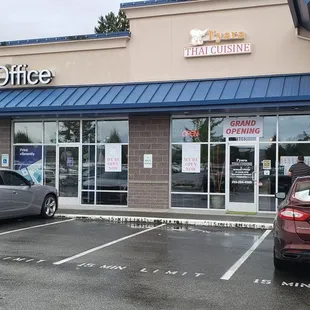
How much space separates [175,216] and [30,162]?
22.4 feet

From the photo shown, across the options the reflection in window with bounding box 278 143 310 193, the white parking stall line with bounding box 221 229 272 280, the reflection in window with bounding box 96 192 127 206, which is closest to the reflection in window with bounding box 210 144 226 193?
the reflection in window with bounding box 278 143 310 193

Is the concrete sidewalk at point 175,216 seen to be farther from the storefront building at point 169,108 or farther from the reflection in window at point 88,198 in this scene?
the reflection in window at point 88,198

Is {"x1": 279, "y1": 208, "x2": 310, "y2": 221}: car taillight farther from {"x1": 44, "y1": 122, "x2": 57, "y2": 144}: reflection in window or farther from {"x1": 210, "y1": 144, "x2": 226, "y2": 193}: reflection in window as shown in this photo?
{"x1": 44, "y1": 122, "x2": 57, "y2": 144}: reflection in window

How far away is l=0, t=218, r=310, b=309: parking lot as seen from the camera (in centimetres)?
546

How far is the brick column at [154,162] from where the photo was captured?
15.3 metres

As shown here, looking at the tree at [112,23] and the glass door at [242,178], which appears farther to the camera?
the tree at [112,23]

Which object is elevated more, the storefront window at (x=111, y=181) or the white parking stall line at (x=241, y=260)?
the storefront window at (x=111, y=181)

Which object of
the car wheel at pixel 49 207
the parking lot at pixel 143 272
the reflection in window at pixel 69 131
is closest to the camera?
the parking lot at pixel 143 272

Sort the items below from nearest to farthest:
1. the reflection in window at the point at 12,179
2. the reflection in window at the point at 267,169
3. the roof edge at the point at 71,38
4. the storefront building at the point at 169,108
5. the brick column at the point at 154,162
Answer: the reflection in window at the point at 12,179 < the storefront building at the point at 169,108 < the reflection in window at the point at 267,169 < the brick column at the point at 154,162 < the roof edge at the point at 71,38

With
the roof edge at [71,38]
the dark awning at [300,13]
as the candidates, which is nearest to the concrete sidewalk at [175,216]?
the dark awning at [300,13]

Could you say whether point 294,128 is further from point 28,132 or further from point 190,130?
point 28,132

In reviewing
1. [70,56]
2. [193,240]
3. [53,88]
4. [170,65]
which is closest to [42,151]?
[53,88]

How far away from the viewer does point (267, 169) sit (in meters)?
14.5

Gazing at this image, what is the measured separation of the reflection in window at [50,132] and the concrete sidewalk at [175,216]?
2.87 meters
